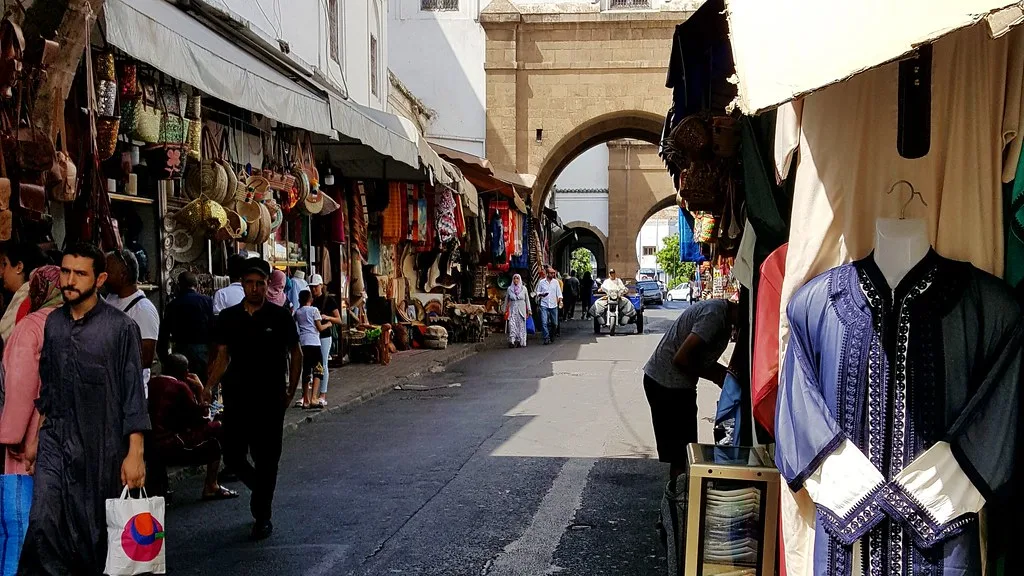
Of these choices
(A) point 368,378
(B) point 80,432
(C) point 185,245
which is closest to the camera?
(B) point 80,432

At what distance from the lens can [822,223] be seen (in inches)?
123

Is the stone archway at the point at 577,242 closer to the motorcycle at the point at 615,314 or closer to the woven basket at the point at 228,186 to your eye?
the motorcycle at the point at 615,314

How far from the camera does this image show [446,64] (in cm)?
2756

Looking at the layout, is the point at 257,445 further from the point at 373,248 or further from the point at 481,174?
the point at 481,174

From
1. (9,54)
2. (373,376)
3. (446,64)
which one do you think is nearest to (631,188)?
(446,64)

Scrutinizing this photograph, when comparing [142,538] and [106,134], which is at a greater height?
[106,134]

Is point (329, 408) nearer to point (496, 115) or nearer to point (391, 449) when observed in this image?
point (391, 449)

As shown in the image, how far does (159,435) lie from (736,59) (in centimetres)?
470

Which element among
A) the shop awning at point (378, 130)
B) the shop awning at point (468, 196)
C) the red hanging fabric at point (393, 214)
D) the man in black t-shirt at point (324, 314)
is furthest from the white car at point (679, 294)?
the shop awning at point (378, 130)

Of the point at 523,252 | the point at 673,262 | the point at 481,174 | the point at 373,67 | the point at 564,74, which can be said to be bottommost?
the point at 673,262

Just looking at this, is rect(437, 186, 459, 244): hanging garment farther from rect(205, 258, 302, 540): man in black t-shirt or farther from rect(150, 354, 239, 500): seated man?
rect(205, 258, 302, 540): man in black t-shirt

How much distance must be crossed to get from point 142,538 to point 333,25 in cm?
1333

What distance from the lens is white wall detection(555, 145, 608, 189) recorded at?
4584cm

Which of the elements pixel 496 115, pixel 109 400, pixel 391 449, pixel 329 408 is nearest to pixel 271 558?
pixel 109 400
